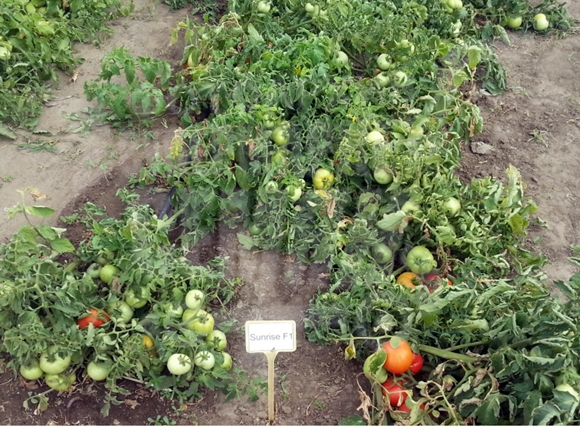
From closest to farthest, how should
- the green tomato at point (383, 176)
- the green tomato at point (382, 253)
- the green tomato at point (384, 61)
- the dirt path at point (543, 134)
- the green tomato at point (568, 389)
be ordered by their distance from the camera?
the green tomato at point (568, 389) < the green tomato at point (382, 253) < the green tomato at point (383, 176) < the dirt path at point (543, 134) < the green tomato at point (384, 61)

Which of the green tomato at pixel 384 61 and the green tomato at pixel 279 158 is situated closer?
the green tomato at pixel 279 158

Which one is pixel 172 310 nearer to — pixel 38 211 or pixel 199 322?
pixel 199 322

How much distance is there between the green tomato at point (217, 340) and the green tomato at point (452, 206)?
4.34 feet

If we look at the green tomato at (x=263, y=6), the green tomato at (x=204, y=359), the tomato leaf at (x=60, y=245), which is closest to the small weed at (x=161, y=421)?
the green tomato at (x=204, y=359)

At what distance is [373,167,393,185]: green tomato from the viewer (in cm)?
343

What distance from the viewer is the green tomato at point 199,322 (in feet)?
9.46

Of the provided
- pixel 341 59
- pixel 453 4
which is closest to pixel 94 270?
pixel 341 59

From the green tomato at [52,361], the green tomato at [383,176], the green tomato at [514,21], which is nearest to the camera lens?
the green tomato at [52,361]

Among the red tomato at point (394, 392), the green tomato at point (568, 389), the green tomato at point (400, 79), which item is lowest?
the red tomato at point (394, 392)

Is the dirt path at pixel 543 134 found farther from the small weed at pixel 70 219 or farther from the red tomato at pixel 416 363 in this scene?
the small weed at pixel 70 219

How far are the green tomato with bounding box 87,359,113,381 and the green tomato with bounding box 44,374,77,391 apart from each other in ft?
0.33

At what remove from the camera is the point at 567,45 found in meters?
5.32

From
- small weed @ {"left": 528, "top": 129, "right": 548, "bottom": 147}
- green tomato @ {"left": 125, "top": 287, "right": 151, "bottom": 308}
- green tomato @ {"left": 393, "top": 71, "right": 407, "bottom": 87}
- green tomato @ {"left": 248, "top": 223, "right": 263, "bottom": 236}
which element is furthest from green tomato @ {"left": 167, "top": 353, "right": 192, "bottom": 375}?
small weed @ {"left": 528, "top": 129, "right": 548, "bottom": 147}

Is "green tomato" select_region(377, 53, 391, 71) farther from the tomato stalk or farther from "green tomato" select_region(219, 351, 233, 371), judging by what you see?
"green tomato" select_region(219, 351, 233, 371)
